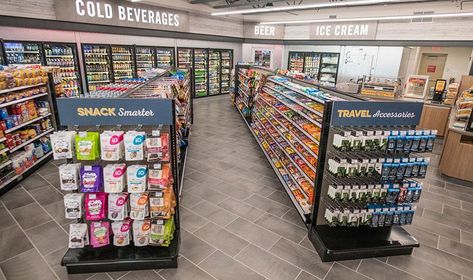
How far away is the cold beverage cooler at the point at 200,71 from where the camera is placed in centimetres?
1256

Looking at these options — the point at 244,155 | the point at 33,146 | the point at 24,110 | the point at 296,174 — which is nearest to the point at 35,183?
the point at 33,146

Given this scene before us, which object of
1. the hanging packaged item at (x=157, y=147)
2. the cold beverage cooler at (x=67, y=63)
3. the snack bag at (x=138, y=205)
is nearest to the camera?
the hanging packaged item at (x=157, y=147)

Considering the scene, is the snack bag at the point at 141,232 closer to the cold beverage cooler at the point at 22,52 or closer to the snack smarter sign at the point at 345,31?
the cold beverage cooler at the point at 22,52

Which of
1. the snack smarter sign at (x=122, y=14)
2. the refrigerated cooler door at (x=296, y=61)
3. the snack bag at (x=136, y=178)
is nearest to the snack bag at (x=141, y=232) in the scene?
the snack bag at (x=136, y=178)

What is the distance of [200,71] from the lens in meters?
12.9

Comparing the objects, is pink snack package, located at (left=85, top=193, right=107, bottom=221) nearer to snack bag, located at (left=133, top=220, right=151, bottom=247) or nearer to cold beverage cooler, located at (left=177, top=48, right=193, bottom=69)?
snack bag, located at (left=133, top=220, right=151, bottom=247)

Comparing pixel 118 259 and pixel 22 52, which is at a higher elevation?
pixel 22 52

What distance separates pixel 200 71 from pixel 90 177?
423 inches

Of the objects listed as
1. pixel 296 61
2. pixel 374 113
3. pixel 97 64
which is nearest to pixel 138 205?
pixel 374 113

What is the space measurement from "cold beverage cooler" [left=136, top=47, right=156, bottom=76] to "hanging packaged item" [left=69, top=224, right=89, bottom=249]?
846 cm

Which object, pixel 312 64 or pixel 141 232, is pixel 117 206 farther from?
pixel 312 64

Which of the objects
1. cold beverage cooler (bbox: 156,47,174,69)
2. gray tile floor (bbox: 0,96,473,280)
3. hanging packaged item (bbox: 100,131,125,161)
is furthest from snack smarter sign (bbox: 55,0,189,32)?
hanging packaged item (bbox: 100,131,125,161)

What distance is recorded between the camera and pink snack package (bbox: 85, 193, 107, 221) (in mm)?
2859

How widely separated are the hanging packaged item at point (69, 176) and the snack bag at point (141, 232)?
77 cm
